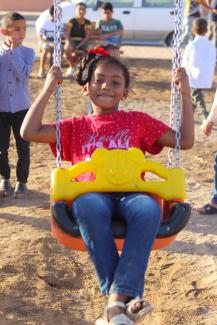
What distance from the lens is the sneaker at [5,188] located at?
606cm

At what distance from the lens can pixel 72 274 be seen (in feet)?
15.0

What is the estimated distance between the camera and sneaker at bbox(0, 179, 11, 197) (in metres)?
6.06

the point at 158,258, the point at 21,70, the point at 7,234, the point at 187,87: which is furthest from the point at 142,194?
the point at 21,70

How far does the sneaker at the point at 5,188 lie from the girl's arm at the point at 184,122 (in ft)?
9.11

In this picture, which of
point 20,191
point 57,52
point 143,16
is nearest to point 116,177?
point 57,52

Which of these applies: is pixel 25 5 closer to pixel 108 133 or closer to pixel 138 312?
pixel 108 133

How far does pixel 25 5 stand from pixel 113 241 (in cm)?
2334

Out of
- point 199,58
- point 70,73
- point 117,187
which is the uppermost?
point 117,187

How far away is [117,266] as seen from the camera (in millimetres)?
3025

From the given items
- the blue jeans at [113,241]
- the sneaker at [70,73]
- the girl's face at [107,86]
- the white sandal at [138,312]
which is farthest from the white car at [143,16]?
the white sandal at [138,312]

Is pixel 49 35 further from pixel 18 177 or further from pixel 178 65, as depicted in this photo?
pixel 178 65

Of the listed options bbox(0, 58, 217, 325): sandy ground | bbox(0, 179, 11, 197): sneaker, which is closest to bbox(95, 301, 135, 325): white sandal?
bbox(0, 58, 217, 325): sandy ground

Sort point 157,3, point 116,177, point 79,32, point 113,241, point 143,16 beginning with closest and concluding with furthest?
point 113,241 → point 116,177 → point 79,32 → point 143,16 → point 157,3

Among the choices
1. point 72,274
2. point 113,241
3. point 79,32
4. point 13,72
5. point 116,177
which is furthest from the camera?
point 79,32
